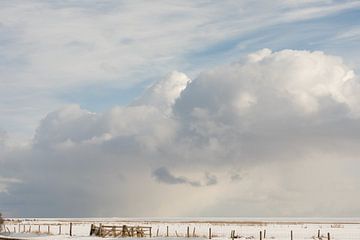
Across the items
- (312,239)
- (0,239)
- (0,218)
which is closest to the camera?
(0,239)

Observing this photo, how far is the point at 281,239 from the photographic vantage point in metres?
72.7

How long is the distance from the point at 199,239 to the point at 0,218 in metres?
32.6

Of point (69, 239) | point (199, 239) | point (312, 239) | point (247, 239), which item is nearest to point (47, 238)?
point (69, 239)

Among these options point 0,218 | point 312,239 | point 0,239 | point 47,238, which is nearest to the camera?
point 0,239

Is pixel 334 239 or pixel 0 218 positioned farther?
pixel 0 218

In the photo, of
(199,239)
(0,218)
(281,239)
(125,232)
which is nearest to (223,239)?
(199,239)

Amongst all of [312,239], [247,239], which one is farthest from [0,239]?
[312,239]

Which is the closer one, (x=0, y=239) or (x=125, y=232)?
(x=0, y=239)

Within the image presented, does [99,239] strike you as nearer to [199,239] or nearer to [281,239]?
[199,239]

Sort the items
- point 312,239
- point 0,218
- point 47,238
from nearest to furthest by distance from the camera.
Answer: point 47,238 → point 312,239 → point 0,218

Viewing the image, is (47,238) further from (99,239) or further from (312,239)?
(312,239)

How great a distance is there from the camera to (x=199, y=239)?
68.4m

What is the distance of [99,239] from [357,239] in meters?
32.6

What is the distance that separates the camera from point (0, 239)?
64.9m
